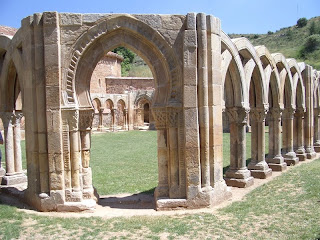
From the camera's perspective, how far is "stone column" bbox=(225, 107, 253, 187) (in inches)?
388

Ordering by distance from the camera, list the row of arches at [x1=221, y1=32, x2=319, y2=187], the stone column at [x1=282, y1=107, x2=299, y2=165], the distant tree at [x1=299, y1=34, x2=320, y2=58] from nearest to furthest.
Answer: the row of arches at [x1=221, y1=32, x2=319, y2=187]
the stone column at [x1=282, y1=107, x2=299, y2=165]
the distant tree at [x1=299, y1=34, x2=320, y2=58]

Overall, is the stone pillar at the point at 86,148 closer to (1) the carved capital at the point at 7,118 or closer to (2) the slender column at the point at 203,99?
(2) the slender column at the point at 203,99

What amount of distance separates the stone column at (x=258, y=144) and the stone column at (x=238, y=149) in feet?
3.74

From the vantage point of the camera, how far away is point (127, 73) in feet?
176

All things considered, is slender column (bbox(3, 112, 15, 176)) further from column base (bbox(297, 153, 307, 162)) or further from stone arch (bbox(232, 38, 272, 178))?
column base (bbox(297, 153, 307, 162))

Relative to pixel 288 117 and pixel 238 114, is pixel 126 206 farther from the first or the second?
pixel 288 117

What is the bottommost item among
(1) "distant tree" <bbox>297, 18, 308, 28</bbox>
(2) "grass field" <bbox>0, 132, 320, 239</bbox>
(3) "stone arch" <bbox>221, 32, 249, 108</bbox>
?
(2) "grass field" <bbox>0, 132, 320, 239</bbox>

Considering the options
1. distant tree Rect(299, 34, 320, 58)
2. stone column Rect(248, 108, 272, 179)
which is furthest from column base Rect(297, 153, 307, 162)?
distant tree Rect(299, 34, 320, 58)

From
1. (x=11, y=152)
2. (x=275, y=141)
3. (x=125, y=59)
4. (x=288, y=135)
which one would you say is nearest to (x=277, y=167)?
(x=275, y=141)

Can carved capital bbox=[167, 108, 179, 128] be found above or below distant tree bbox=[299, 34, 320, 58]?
below

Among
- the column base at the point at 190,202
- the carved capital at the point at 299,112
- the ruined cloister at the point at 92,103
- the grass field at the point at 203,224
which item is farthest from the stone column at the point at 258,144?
the carved capital at the point at 299,112

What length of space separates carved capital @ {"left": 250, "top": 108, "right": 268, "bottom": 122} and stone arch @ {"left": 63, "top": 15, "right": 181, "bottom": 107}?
4560 millimetres

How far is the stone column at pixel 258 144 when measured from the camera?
1108 centimetres

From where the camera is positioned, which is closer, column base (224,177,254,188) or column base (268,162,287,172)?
column base (224,177,254,188)
